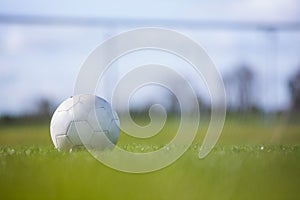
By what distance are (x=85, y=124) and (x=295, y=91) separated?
151 centimetres

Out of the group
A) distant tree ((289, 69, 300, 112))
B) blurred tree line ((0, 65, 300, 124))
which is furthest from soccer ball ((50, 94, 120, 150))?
distant tree ((289, 69, 300, 112))

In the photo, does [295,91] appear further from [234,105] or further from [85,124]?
[85,124]

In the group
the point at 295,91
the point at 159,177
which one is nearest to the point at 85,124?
the point at 159,177

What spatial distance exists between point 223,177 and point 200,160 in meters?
0.19

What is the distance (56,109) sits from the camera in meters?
3.59

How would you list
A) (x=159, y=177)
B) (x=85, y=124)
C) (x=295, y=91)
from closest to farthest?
(x=159, y=177)
(x=85, y=124)
(x=295, y=91)

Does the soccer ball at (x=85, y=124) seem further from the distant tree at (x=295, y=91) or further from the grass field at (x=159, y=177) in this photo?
the distant tree at (x=295, y=91)

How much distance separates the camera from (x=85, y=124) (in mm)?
3359

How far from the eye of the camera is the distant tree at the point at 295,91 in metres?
4.02

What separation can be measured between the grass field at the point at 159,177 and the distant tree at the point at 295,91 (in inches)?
37.3

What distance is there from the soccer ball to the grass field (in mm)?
231

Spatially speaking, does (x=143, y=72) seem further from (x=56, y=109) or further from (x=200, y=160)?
(x=200, y=160)

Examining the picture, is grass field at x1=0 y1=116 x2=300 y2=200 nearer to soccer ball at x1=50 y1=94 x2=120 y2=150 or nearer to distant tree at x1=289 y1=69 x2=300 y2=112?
soccer ball at x1=50 y1=94 x2=120 y2=150

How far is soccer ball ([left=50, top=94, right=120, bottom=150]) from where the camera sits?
3.32 metres
